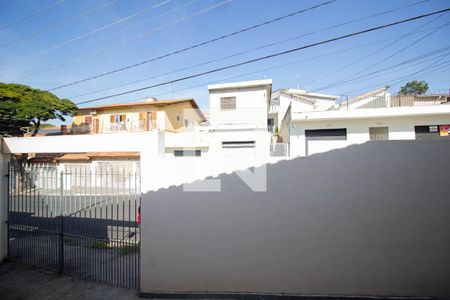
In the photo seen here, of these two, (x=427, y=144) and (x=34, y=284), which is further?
(x=34, y=284)

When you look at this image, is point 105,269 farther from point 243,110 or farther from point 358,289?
point 243,110

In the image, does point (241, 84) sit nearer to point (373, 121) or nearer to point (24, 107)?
point (373, 121)

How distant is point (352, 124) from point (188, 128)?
49.8 feet

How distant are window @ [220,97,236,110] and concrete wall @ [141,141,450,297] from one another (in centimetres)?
1266

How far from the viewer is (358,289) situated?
3842mm

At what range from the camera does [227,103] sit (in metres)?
16.2

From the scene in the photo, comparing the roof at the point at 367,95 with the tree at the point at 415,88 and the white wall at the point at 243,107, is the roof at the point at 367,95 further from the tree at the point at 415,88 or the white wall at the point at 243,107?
the tree at the point at 415,88

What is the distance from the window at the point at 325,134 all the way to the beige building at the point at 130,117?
12.6 m

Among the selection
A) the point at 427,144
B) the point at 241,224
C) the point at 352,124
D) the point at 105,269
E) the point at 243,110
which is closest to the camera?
the point at 427,144

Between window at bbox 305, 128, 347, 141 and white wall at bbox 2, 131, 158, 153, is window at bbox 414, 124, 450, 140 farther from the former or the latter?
white wall at bbox 2, 131, 158, 153

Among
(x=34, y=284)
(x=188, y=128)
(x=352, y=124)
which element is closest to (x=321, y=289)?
(x=34, y=284)

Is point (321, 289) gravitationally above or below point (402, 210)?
below

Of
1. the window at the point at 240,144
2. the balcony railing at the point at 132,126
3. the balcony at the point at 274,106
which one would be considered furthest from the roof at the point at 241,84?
the balcony railing at the point at 132,126

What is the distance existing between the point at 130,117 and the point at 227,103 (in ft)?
31.8
